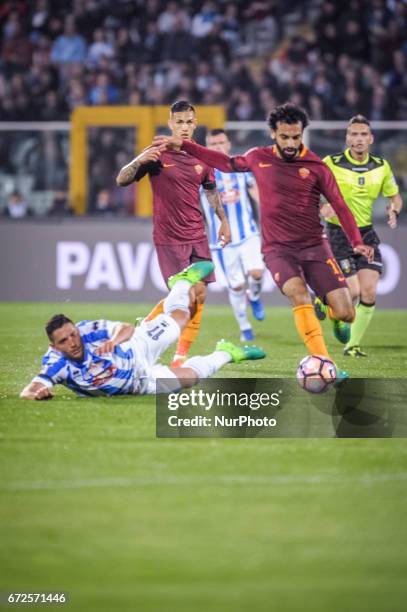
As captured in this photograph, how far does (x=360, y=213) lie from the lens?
39.6ft

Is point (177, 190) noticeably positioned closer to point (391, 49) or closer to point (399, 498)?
point (399, 498)

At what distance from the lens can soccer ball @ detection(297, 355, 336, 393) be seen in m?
8.70

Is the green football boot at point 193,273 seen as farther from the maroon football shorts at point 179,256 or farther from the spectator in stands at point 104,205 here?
the spectator in stands at point 104,205

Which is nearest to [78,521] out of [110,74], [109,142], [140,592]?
[140,592]

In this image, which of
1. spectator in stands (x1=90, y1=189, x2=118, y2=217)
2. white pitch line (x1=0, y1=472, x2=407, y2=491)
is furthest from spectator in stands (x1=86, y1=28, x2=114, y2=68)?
white pitch line (x1=0, y1=472, x2=407, y2=491)

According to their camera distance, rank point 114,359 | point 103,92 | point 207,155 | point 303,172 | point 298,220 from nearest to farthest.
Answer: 1. point 114,359
2. point 207,155
3. point 303,172
4. point 298,220
5. point 103,92

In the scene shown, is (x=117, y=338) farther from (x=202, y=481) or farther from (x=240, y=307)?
(x=240, y=307)

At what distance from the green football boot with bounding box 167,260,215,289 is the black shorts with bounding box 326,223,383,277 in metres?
2.78

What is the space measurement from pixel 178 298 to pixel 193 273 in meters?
0.34

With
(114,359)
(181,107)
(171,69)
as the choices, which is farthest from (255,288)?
(171,69)

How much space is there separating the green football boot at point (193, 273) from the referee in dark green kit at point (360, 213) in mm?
2536

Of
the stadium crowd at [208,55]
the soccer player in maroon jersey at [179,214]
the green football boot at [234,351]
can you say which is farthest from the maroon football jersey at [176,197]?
the stadium crowd at [208,55]

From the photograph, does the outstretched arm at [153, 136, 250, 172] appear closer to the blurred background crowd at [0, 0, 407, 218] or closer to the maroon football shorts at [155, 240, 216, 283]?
the maroon football shorts at [155, 240, 216, 283]

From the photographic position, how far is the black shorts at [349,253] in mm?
12031
